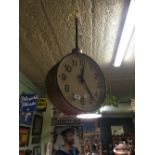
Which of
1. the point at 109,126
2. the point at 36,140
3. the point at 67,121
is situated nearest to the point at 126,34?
the point at 36,140

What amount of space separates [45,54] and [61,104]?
1.91 m

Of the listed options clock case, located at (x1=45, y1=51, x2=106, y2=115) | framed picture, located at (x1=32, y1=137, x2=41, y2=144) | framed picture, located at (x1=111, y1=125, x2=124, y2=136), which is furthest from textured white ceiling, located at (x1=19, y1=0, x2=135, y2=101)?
framed picture, located at (x1=111, y1=125, x2=124, y2=136)

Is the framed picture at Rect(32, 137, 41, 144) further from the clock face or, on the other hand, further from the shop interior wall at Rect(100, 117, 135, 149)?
the clock face

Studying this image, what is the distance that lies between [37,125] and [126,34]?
11.7 ft

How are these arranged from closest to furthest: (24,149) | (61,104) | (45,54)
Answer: (61,104) → (45,54) → (24,149)

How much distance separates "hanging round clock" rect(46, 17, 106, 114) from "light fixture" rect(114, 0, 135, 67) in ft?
2.12

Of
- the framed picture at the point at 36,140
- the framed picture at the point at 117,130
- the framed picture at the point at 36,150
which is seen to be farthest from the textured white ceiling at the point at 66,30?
the framed picture at the point at 117,130

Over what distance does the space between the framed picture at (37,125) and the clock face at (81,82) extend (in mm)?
3634

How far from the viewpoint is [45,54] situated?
3992 millimetres

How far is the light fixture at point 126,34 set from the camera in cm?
261

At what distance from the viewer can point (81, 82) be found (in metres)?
2.33

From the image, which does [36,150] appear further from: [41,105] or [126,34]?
[126,34]
